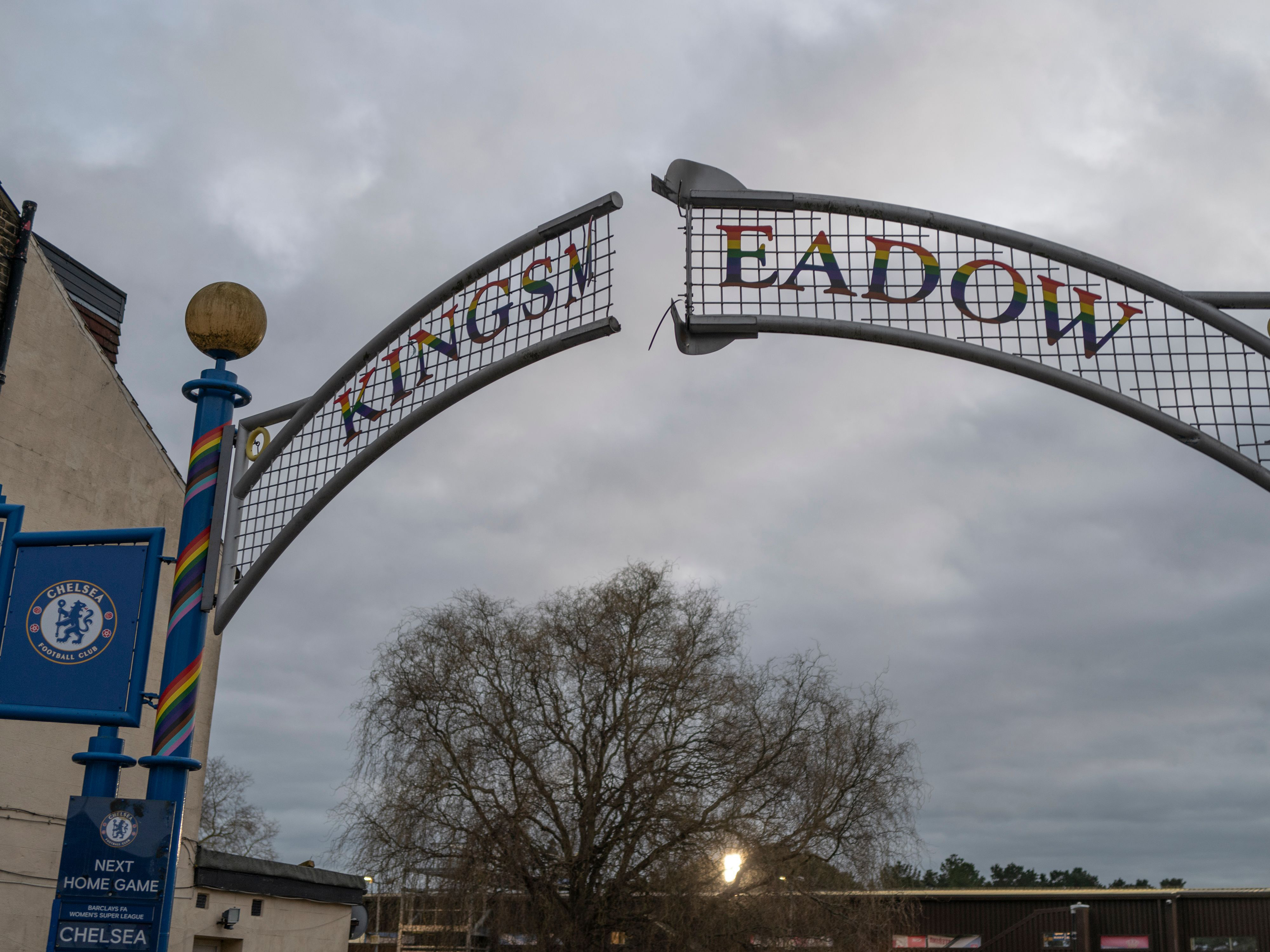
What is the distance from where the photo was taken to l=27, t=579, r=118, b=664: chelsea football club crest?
6.41 m

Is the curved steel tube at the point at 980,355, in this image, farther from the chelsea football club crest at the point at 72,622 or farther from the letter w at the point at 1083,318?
the chelsea football club crest at the point at 72,622

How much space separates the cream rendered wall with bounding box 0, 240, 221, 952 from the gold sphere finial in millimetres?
5860

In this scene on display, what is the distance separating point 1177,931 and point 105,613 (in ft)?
127

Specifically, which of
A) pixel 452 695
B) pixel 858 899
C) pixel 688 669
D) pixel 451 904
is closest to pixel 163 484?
pixel 452 695

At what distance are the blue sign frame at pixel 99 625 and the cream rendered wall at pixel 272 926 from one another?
→ 30.3 ft

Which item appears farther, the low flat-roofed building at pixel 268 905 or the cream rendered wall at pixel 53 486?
the low flat-roofed building at pixel 268 905

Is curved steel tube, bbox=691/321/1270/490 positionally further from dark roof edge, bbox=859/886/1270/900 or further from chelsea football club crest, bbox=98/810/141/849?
dark roof edge, bbox=859/886/1270/900

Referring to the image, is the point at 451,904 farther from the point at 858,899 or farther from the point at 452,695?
the point at 858,899

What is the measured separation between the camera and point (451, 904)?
17.4 m

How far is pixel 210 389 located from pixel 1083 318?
4.97 m

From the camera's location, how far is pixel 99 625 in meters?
6.43

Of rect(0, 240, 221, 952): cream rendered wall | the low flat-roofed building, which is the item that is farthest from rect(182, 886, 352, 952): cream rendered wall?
rect(0, 240, 221, 952): cream rendered wall

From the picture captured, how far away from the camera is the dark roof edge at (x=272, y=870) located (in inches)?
587

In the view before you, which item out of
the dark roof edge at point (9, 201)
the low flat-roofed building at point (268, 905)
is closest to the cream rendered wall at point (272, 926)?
the low flat-roofed building at point (268, 905)
